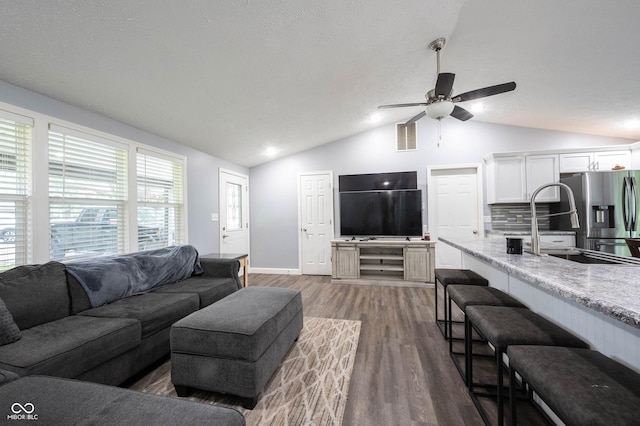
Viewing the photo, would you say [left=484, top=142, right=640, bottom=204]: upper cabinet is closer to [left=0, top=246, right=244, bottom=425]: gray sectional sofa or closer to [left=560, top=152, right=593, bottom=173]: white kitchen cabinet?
[left=560, top=152, right=593, bottom=173]: white kitchen cabinet

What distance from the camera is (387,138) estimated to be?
4.80 metres

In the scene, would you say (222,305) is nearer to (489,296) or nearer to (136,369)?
(136,369)

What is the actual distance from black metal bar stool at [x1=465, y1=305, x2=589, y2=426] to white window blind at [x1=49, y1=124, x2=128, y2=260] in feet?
10.8

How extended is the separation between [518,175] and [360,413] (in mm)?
4410

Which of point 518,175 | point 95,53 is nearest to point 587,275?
point 95,53

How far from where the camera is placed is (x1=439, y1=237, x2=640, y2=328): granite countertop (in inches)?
29.6

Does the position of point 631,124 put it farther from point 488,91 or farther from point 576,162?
point 488,91

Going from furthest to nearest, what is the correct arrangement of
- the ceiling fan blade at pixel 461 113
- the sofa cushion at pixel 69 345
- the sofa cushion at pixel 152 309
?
1. the ceiling fan blade at pixel 461 113
2. the sofa cushion at pixel 152 309
3. the sofa cushion at pixel 69 345

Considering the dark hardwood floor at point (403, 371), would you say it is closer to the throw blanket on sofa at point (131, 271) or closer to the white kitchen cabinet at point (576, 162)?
the throw blanket on sofa at point (131, 271)

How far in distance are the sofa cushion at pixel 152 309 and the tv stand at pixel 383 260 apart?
264 cm

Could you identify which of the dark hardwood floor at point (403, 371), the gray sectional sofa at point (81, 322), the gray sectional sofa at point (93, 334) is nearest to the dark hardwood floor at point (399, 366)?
the dark hardwood floor at point (403, 371)

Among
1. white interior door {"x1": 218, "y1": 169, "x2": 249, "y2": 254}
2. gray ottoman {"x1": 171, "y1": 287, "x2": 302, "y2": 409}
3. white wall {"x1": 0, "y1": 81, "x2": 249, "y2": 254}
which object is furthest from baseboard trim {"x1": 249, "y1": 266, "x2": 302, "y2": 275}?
gray ottoman {"x1": 171, "y1": 287, "x2": 302, "y2": 409}

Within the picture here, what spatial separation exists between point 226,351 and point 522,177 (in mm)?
4905

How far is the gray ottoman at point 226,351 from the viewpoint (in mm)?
1518
